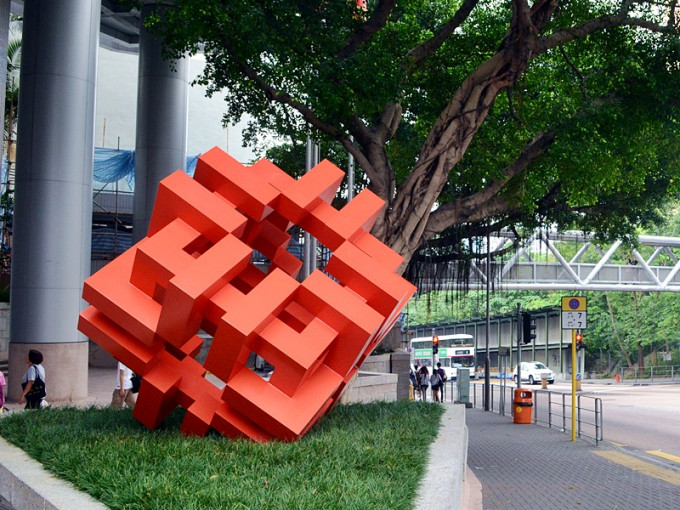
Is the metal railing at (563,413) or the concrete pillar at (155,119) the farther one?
the concrete pillar at (155,119)

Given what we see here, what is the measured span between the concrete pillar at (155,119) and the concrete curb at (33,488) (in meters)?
17.7

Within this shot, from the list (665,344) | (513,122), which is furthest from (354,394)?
(665,344)

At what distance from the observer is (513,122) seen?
17000 mm

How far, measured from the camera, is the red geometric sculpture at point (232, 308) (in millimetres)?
8055

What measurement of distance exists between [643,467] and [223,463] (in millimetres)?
9420

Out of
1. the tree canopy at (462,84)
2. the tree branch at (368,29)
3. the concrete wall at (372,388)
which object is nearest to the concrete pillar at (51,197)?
the tree canopy at (462,84)

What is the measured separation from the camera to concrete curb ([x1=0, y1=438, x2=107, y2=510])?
6.20 metres

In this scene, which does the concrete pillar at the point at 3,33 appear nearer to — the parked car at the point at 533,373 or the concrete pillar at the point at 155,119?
the concrete pillar at the point at 155,119

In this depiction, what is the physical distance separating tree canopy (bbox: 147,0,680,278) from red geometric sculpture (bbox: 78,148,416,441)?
4.11 metres

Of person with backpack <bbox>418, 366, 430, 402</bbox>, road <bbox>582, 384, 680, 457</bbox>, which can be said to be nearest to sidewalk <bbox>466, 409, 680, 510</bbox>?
road <bbox>582, 384, 680, 457</bbox>

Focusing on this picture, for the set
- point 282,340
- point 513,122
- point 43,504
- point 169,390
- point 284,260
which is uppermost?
point 513,122

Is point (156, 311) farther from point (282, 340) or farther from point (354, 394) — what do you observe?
point (354, 394)

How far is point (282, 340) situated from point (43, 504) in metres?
2.59

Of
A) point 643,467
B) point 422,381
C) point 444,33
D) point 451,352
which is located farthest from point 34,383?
point 451,352
